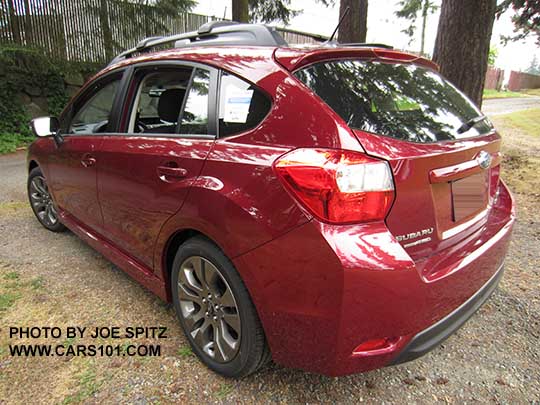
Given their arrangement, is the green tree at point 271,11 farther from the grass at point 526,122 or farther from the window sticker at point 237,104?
the window sticker at point 237,104

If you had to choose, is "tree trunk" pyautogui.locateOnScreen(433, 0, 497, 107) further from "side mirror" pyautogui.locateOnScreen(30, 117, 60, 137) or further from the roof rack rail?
"side mirror" pyautogui.locateOnScreen(30, 117, 60, 137)

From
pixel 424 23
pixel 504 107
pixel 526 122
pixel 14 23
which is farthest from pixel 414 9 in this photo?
pixel 14 23

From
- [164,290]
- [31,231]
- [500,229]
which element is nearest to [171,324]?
[164,290]

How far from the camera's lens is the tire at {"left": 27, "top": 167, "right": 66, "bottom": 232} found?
394 centimetres

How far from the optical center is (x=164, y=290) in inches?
93.7

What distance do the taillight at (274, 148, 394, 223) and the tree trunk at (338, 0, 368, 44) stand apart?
7831 millimetres

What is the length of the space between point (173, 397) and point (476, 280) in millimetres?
1562

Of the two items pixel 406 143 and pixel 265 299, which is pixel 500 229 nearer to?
pixel 406 143

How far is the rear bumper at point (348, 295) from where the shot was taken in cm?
150

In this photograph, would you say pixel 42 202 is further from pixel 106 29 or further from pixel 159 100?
pixel 106 29

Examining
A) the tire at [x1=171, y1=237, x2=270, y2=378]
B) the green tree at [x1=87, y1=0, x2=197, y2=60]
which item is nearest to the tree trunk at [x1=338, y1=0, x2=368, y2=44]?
the green tree at [x1=87, y1=0, x2=197, y2=60]

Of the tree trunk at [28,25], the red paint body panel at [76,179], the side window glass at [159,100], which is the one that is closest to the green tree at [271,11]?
the tree trunk at [28,25]

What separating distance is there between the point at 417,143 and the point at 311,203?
549 millimetres

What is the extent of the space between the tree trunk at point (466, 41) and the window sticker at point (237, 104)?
12.8 feet
